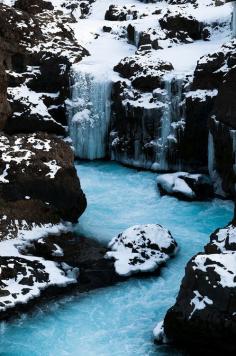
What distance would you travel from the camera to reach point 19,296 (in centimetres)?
1357

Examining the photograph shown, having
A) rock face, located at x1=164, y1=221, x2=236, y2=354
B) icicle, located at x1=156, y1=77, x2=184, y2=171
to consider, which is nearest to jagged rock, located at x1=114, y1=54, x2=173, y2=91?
icicle, located at x1=156, y1=77, x2=184, y2=171

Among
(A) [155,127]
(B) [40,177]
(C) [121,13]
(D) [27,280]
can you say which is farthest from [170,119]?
(C) [121,13]

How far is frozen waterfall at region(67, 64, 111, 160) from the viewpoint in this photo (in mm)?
26234

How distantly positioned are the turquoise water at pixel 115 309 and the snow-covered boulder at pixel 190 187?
95cm

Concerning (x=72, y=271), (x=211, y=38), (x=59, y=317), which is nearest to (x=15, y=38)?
(x=211, y=38)

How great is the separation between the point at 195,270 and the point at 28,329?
4250 millimetres

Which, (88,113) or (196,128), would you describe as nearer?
(196,128)

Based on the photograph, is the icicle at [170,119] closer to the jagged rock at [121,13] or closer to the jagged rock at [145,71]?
the jagged rock at [145,71]

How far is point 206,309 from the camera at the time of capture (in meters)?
11.2

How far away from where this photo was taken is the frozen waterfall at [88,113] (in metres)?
26.2

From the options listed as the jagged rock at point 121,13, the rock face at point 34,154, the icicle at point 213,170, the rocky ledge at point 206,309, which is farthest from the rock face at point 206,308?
the jagged rock at point 121,13

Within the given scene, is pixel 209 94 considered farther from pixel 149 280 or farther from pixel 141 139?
pixel 149 280

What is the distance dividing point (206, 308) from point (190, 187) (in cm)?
1045

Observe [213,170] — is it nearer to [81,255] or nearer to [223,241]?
[81,255]
